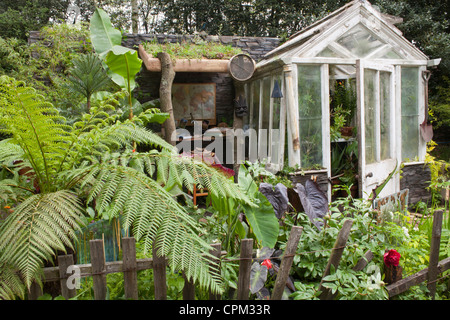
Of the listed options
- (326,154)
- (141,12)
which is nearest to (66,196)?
(326,154)

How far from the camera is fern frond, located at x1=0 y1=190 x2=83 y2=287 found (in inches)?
45.7

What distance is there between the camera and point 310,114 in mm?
4609

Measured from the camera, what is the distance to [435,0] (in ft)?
27.7

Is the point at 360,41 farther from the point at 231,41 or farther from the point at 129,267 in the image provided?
the point at 129,267

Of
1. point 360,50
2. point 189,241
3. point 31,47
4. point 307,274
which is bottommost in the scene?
point 307,274

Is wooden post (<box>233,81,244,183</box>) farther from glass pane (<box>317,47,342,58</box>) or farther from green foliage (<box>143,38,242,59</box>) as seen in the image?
glass pane (<box>317,47,342,58</box>)

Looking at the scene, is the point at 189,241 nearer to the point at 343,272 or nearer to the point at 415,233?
the point at 343,272

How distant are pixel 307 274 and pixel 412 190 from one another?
4.22m

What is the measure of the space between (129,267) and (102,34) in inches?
136

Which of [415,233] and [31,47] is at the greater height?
[31,47]

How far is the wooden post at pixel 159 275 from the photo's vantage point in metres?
1.51

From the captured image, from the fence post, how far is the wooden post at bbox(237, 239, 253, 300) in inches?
23.8

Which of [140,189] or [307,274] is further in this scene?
[307,274]

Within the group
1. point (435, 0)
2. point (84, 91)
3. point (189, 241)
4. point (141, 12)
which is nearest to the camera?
point (189, 241)
